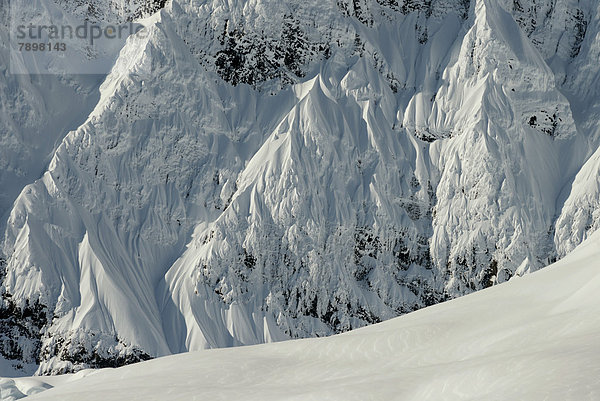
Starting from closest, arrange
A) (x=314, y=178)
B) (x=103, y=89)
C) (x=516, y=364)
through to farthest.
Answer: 1. (x=516, y=364)
2. (x=314, y=178)
3. (x=103, y=89)

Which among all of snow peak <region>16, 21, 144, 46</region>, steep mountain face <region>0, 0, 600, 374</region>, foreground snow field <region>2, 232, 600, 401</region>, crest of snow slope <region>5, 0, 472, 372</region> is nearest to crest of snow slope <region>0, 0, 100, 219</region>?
steep mountain face <region>0, 0, 600, 374</region>

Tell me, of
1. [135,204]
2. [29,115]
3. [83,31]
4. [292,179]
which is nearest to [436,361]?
[292,179]

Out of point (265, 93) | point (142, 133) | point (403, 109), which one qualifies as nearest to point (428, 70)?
point (403, 109)

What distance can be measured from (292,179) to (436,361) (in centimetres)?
9280

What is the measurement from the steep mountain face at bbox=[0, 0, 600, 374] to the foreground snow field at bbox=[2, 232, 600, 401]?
8301 cm

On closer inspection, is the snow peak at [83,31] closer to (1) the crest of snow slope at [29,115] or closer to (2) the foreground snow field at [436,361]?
(1) the crest of snow slope at [29,115]

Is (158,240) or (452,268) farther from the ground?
(158,240)

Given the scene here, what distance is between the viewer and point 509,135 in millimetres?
114312

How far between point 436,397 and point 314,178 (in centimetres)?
9830

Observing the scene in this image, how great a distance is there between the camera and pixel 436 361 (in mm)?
16062

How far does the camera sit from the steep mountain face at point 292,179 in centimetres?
10469

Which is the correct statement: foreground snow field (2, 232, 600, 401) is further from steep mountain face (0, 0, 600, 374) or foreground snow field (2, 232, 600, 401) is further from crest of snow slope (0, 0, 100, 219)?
crest of snow slope (0, 0, 100, 219)

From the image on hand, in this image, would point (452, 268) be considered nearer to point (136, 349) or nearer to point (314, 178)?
point (314, 178)

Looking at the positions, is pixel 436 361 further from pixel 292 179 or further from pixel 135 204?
pixel 135 204
